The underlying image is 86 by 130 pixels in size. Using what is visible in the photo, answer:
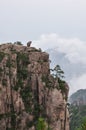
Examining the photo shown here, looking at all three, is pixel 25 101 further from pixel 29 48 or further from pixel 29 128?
pixel 29 48

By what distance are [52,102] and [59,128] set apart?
19.0 feet

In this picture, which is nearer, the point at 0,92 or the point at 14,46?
the point at 0,92

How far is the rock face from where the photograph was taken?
91938 millimetres

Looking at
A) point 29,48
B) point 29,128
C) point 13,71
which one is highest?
point 29,48

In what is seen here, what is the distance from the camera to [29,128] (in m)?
90.8

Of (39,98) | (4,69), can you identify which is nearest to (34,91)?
(39,98)

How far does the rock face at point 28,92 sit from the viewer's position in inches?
3620

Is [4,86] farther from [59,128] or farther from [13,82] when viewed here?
[59,128]

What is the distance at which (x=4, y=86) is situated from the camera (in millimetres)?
92875

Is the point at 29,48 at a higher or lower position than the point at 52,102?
higher

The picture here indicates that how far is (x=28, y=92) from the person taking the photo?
9506 centimetres

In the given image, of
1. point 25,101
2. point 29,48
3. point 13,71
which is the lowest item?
point 25,101

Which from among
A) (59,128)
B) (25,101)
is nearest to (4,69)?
(25,101)

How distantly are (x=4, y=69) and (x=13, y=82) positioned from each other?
136 inches
